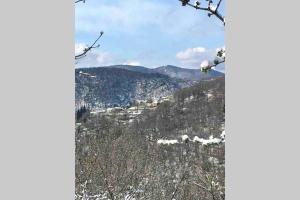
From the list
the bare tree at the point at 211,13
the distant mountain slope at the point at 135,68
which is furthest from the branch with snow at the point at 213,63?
the distant mountain slope at the point at 135,68

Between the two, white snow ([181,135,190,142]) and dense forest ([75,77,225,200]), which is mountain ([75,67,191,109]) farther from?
white snow ([181,135,190,142])

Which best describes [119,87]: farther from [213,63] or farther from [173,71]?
[213,63]

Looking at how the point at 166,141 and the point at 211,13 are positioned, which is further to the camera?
the point at 166,141

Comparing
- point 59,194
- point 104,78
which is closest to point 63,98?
point 59,194

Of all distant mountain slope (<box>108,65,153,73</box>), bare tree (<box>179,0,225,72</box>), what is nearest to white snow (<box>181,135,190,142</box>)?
distant mountain slope (<box>108,65,153,73</box>)

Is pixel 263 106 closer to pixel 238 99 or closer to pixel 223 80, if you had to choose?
pixel 238 99

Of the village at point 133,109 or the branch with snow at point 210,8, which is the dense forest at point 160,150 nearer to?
the village at point 133,109

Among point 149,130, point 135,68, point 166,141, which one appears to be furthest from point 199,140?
point 149,130

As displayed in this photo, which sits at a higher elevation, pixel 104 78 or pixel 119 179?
pixel 104 78
